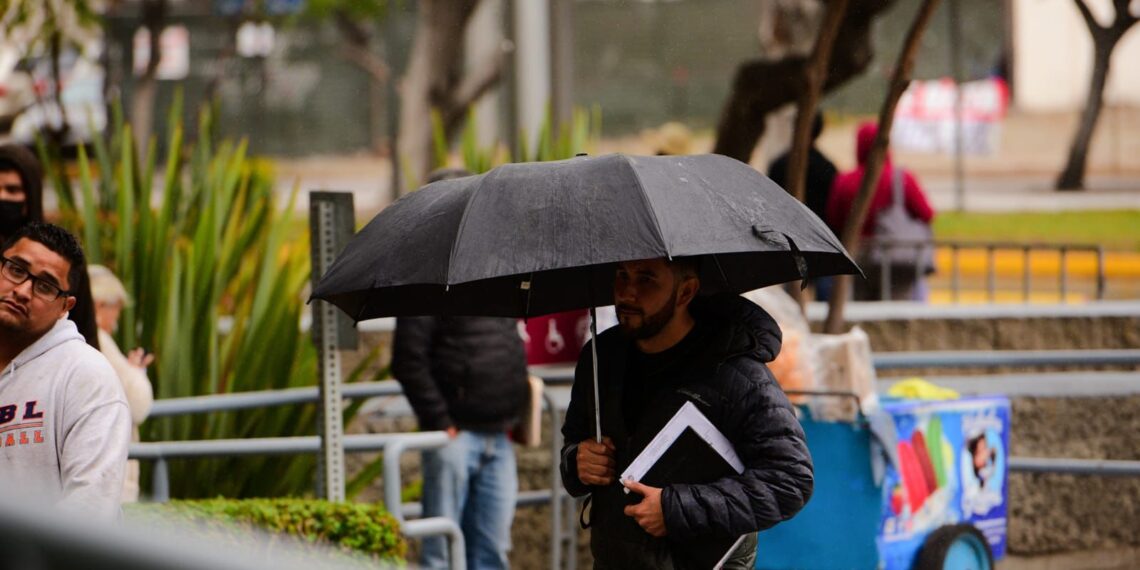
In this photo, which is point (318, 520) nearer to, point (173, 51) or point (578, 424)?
point (578, 424)

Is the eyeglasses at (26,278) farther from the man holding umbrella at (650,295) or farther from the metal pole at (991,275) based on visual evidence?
the metal pole at (991,275)

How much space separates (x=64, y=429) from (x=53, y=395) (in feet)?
0.25

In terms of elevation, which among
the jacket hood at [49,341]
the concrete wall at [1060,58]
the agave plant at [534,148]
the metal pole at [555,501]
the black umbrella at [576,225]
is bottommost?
the metal pole at [555,501]

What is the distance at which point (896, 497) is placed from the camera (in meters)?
5.39

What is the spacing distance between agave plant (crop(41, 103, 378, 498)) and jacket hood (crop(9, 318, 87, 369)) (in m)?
2.84

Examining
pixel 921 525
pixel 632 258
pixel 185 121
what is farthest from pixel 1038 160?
→ pixel 185 121

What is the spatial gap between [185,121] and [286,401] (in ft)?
29.8

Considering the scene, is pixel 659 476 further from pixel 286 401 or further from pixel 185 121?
pixel 185 121

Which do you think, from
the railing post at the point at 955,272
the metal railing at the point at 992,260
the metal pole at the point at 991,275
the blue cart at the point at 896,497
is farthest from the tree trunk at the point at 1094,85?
the blue cart at the point at 896,497

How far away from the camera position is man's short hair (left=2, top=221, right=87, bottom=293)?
3.86 m

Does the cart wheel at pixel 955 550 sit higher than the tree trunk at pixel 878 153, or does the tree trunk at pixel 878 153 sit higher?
the tree trunk at pixel 878 153

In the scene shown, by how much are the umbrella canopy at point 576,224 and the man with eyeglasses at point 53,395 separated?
0.56m

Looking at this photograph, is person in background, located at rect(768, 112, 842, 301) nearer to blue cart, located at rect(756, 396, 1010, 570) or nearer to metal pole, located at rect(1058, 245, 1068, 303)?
metal pole, located at rect(1058, 245, 1068, 303)

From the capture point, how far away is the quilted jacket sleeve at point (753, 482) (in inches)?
142
